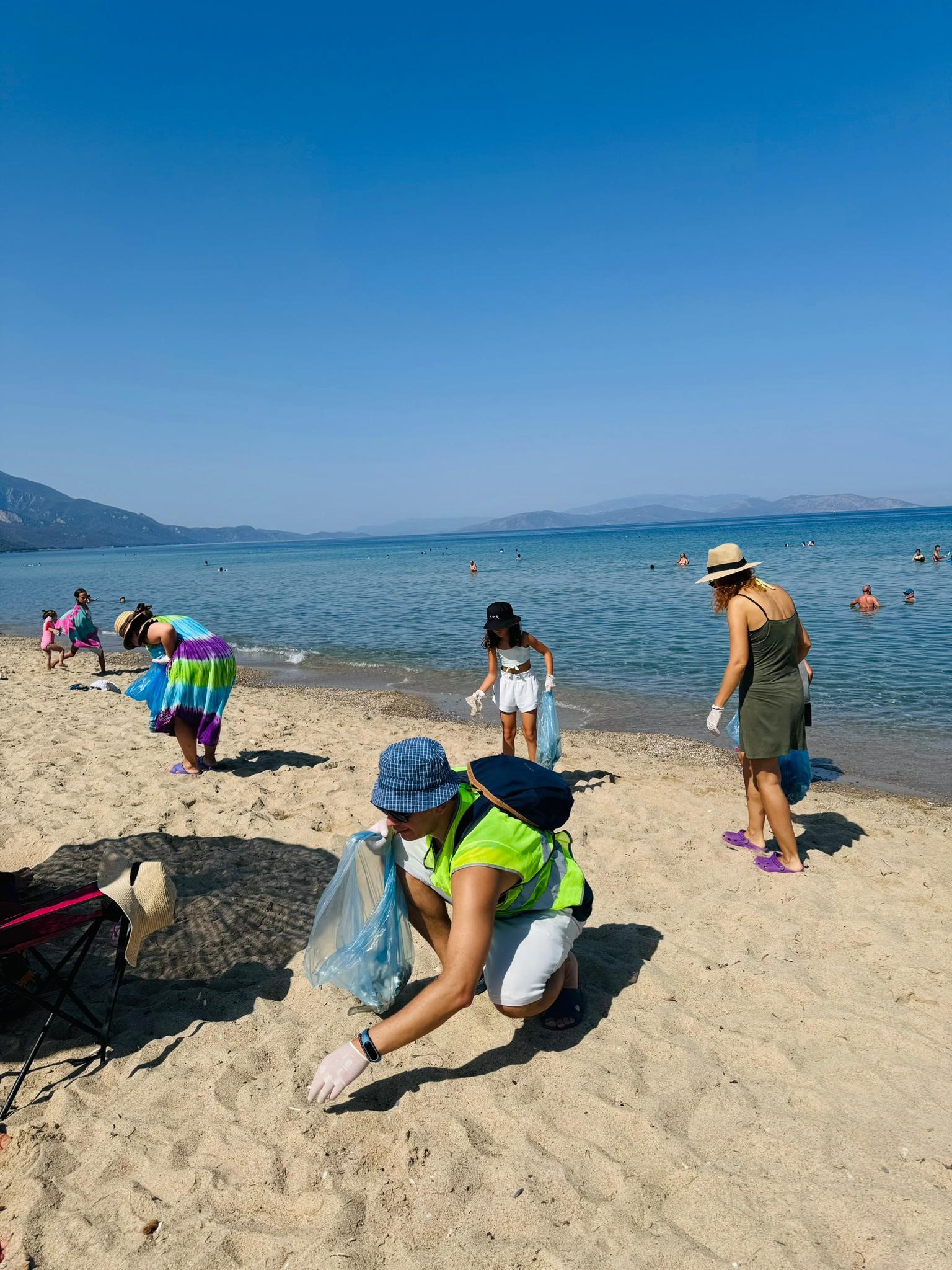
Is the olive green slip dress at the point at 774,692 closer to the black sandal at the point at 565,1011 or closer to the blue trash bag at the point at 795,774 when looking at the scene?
the blue trash bag at the point at 795,774

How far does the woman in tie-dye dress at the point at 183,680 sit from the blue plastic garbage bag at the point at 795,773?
4.50 m

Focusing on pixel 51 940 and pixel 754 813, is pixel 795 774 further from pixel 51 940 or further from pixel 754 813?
pixel 51 940

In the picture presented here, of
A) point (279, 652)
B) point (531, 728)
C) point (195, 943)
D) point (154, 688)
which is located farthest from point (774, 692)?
point (279, 652)

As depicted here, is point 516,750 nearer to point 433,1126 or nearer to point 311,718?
point 311,718

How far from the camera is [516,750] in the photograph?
27.8 feet

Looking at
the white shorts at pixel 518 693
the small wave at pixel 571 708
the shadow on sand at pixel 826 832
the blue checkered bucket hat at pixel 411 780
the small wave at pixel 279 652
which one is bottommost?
the small wave at pixel 571 708

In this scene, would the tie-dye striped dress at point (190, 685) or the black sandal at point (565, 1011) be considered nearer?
the black sandal at point (565, 1011)

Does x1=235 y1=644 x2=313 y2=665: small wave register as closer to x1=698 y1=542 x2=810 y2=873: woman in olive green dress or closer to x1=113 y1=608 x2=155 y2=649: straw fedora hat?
x1=113 y1=608 x2=155 y2=649: straw fedora hat

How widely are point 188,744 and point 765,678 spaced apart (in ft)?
16.1

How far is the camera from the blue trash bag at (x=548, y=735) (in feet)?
21.0

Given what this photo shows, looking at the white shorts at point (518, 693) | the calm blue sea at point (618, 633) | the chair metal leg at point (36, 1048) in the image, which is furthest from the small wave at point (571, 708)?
the chair metal leg at point (36, 1048)

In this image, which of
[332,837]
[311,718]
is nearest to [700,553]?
[311,718]

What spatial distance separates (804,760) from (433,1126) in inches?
131

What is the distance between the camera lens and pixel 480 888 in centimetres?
240
